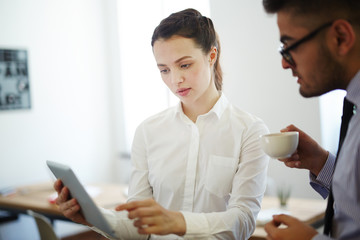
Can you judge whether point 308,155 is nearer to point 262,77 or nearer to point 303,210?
point 303,210

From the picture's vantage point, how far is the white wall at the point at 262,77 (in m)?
4.16

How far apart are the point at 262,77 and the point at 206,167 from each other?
2912 mm

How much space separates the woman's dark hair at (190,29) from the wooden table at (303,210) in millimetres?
1090

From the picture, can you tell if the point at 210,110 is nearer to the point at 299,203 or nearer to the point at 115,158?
the point at 299,203

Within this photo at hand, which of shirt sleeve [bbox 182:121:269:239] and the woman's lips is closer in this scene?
shirt sleeve [bbox 182:121:269:239]

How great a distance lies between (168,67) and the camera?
1.73 m

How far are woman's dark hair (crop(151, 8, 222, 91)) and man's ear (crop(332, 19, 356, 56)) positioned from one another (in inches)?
28.0

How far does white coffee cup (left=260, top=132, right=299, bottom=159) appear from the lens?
4.47 feet

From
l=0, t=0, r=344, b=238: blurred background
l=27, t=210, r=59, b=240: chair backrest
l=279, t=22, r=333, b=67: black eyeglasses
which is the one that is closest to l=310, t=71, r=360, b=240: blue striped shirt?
l=279, t=22, r=333, b=67: black eyeglasses

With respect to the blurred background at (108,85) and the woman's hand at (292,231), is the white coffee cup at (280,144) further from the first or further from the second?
the blurred background at (108,85)

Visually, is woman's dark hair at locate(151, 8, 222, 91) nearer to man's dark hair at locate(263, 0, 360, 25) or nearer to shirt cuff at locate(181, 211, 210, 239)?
man's dark hair at locate(263, 0, 360, 25)

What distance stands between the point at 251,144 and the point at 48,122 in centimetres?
389

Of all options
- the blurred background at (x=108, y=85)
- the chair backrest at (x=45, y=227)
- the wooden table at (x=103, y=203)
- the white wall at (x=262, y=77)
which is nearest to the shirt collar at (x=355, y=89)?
the wooden table at (x=103, y=203)

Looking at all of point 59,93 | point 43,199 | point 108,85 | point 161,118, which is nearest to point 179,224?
point 161,118
